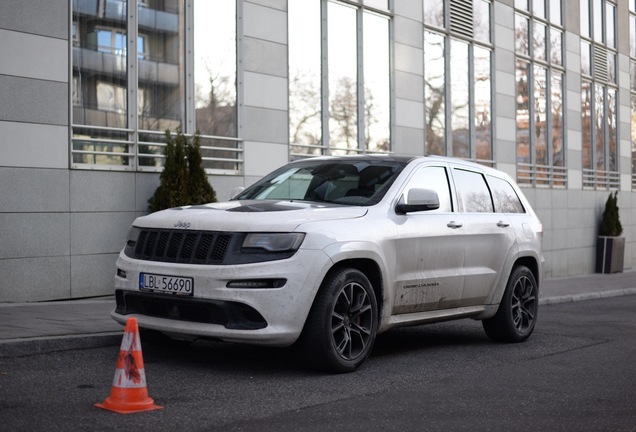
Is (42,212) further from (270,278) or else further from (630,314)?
(630,314)

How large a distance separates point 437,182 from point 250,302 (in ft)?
8.63

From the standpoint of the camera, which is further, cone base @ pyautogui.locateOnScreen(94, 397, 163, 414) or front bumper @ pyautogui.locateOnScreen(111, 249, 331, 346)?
front bumper @ pyautogui.locateOnScreen(111, 249, 331, 346)

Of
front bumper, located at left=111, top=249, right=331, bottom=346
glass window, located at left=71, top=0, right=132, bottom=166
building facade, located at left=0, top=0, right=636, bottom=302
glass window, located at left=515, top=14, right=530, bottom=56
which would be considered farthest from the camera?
glass window, located at left=515, top=14, right=530, bottom=56

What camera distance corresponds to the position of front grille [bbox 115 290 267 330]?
6961 mm

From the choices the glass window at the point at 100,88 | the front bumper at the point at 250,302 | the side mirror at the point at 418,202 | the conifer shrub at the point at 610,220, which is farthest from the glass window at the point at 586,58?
the front bumper at the point at 250,302

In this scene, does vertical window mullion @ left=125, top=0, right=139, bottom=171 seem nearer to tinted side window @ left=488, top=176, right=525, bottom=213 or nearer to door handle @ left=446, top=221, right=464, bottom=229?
tinted side window @ left=488, top=176, right=525, bottom=213

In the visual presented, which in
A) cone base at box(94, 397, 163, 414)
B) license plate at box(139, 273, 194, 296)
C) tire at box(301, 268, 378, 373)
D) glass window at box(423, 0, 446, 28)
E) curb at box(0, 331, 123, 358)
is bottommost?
cone base at box(94, 397, 163, 414)

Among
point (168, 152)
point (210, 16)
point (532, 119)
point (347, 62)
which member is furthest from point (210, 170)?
point (532, 119)

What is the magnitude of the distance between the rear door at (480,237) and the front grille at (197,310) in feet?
8.63

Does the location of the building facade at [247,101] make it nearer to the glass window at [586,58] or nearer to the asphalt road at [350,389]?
the glass window at [586,58]

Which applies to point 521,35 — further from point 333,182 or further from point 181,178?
point 333,182

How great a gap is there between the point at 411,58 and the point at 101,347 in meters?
12.9

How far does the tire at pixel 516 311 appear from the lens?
9617mm

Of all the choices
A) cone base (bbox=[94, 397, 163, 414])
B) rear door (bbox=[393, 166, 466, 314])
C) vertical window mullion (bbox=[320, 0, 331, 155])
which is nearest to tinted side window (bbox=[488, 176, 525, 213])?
rear door (bbox=[393, 166, 466, 314])
